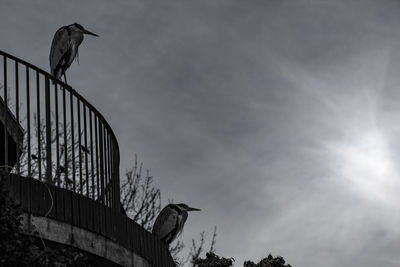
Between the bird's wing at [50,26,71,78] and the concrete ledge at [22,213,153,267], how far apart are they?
3961 mm

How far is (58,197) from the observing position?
11242 mm

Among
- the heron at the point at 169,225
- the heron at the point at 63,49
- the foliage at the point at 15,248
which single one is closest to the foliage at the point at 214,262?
the heron at the point at 169,225

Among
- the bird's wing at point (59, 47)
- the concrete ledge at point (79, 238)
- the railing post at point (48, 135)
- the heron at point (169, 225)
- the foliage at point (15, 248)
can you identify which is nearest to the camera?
the foliage at point (15, 248)

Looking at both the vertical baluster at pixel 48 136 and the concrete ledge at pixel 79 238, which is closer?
the concrete ledge at pixel 79 238

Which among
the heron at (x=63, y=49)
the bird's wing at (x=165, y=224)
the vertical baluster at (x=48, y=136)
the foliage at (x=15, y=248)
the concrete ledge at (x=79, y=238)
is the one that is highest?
the heron at (x=63, y=49)

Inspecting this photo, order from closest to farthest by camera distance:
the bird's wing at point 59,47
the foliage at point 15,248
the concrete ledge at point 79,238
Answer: the foliage at point 15,248 < the concrete ledge at point 79,238 < the bird's wing at point 59,47

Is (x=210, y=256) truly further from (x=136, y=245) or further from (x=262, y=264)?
(x=136, y=245)

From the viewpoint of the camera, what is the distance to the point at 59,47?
15516mm

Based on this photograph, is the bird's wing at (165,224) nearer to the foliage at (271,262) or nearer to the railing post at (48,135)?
the foliage at (271,262)

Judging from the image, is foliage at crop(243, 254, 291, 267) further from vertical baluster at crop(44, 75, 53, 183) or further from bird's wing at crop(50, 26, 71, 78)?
vertical baluster at crop(44, 75, 53, 183)

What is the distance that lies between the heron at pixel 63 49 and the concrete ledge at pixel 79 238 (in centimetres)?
394

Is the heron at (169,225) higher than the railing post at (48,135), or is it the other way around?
the heron at (169,225)

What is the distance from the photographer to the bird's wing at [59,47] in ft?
50.5

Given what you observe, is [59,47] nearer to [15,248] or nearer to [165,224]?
[165,224]
